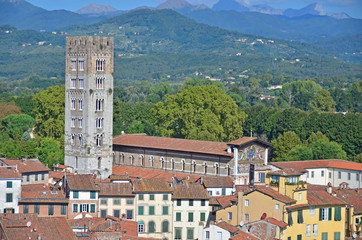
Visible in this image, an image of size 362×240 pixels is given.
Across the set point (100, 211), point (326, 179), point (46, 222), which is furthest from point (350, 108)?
point (46, 222)

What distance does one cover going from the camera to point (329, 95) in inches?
6939

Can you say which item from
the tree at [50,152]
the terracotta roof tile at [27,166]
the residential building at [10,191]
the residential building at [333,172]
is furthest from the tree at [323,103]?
the residential building at [10,191]

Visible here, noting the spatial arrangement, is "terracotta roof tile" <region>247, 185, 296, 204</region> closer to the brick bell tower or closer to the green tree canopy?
the brick bell tower

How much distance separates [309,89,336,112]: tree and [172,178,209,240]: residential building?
100917mm

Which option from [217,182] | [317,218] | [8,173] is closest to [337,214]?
[317,218]

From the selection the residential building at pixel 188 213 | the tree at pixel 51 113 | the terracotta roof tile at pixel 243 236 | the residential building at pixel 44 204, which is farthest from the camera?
the tree at pixel 51 113

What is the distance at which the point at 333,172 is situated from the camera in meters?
88.7

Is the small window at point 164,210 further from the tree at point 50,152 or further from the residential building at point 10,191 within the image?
the tree at point 50,152

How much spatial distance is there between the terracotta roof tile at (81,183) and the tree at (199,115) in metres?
36.3

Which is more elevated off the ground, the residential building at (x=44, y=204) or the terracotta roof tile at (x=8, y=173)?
the terracotta roof tile at (x=8, y=173)

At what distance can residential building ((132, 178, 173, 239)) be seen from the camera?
6856cm

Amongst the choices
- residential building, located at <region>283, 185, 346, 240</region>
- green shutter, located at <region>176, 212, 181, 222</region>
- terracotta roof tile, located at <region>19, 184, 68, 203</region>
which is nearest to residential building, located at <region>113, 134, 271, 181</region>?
green shutter, located at <region>176, 212, 181, 222</region>

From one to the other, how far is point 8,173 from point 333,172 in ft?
108

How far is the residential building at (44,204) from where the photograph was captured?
66.9 metres
